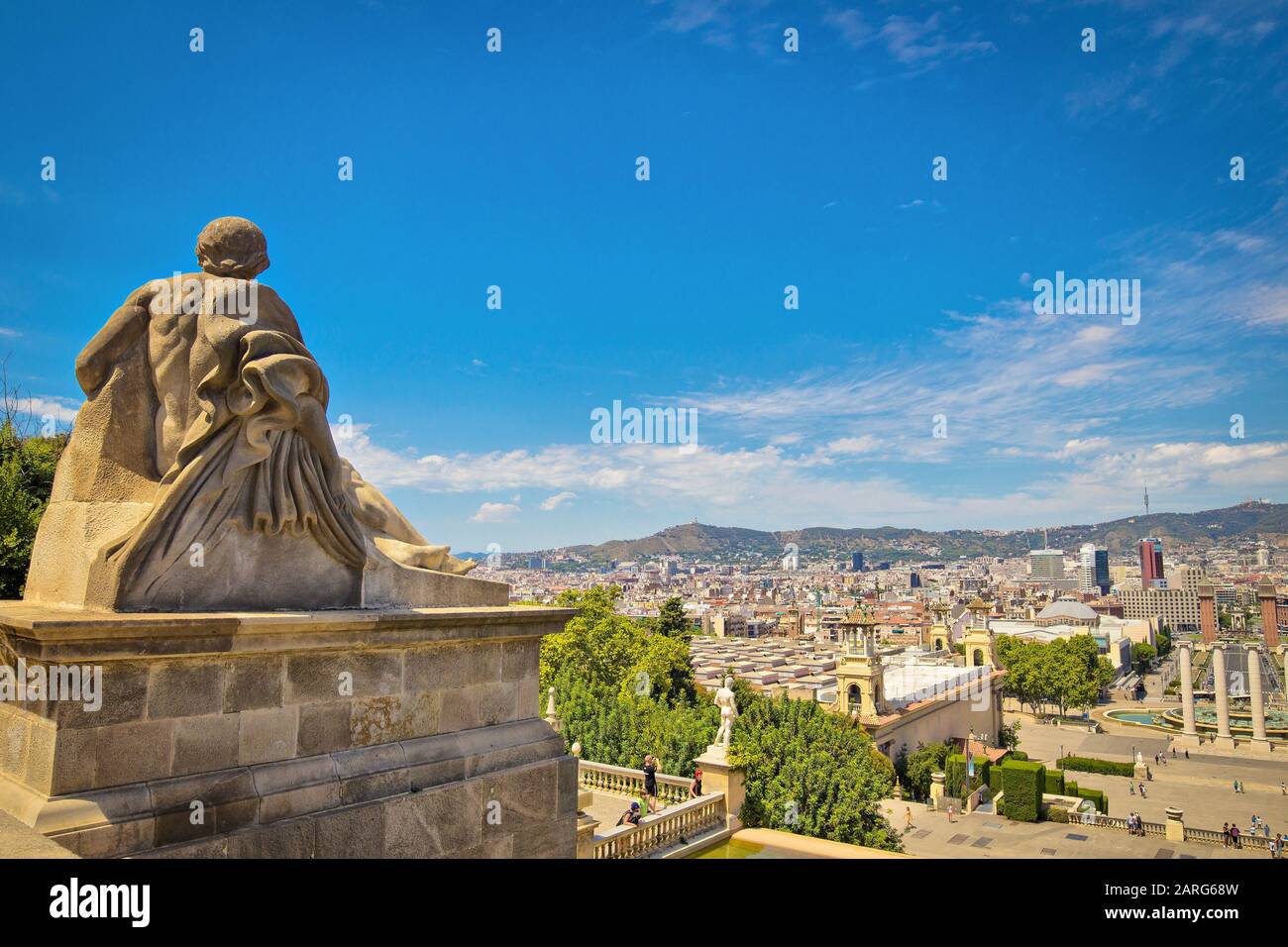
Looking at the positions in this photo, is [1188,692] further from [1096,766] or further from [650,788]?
[650,788]

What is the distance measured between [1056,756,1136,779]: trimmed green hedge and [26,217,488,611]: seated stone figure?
61396 millimetres

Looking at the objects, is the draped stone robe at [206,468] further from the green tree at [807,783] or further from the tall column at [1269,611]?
the tall column at [1269,611]

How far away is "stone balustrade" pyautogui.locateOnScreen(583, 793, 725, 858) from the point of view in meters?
13.5

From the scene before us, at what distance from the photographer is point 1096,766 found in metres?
57.1

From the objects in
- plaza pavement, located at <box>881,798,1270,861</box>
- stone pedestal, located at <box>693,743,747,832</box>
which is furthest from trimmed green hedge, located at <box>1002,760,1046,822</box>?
stone pedestal, located at <box>693,743,747,832</box>

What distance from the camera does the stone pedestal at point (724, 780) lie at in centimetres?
1661

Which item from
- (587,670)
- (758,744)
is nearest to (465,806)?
(758,744)

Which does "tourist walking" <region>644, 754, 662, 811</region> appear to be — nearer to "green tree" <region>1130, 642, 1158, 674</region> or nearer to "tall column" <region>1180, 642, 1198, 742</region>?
"tall column" <region>1180, 642, 1198, 742</region>

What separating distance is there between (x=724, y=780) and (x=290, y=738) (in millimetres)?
12906

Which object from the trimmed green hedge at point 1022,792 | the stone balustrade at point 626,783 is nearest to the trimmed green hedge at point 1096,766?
the trimmed green hedge at point 1022,792

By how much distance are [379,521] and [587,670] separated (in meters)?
31.0

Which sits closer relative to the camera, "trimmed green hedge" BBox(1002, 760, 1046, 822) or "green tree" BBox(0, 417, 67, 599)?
"green tree" BBox(0, 417, 67, 599)
